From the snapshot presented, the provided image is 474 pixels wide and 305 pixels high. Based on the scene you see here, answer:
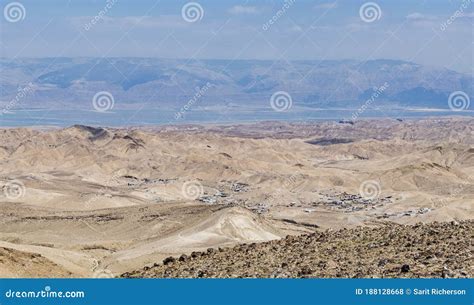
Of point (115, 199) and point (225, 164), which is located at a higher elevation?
point (225, 164)

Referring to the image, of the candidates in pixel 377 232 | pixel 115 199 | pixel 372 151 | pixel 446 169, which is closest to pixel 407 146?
pixel 372 151

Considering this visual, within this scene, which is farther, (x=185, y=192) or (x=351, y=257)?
(x=185, y=192)

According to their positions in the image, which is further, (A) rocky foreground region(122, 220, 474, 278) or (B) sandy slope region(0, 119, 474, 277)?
(B) sandy slope region(0, 119, 474, 277)

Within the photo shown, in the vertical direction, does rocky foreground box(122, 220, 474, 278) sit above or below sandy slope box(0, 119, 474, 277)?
below

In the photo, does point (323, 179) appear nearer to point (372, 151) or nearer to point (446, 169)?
point (446, 169)

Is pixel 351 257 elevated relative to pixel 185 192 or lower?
lower
